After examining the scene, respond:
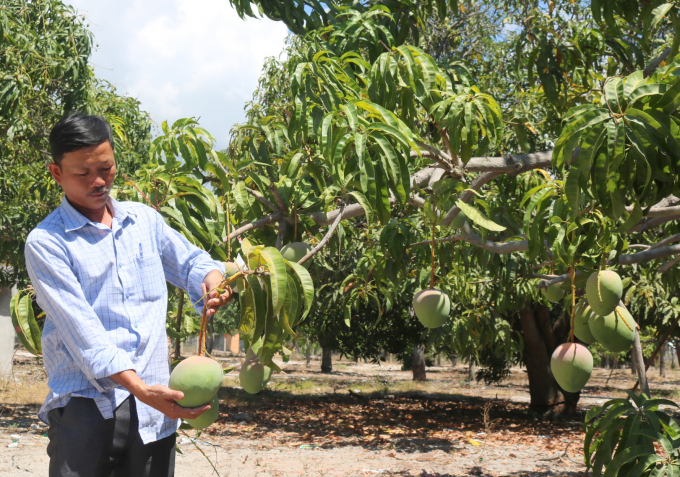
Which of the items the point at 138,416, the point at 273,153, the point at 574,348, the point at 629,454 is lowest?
the point at 629,454

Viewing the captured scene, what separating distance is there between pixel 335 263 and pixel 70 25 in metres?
3.88

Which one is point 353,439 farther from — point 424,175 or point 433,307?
point 433,307

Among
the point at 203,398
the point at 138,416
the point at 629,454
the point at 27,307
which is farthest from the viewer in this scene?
the point at 629,454

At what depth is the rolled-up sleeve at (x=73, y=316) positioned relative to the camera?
3.75ft

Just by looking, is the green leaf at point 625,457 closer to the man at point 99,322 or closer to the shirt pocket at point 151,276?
the man at point 99,322

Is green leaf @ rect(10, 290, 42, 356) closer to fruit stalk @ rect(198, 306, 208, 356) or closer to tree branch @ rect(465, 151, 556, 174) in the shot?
fruit stalk @ rect(198, 306, 208, 356)

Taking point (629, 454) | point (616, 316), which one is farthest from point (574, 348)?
point (629, 454)

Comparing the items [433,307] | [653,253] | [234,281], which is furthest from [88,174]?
[653,253]

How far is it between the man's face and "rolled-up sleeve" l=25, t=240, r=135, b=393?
0.13 meters

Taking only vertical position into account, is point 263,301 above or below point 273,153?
below

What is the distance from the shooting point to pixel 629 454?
6.01 ft

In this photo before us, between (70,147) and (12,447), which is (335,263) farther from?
(70,147)

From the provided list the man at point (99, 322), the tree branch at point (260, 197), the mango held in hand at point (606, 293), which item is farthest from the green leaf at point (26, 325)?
the mango held in hand at point (606, 293)

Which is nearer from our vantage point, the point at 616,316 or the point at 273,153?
the point at 616,316
